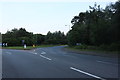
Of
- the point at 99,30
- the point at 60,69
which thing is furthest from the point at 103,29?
the point at 60,69

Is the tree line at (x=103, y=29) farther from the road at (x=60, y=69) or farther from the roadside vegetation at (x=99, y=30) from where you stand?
the road at (x=60, y=69)

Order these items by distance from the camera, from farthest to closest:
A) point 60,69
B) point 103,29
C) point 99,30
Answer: point 99,30, point 103,29, point 60,69

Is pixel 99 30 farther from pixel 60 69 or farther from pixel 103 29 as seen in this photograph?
pixel 60 69

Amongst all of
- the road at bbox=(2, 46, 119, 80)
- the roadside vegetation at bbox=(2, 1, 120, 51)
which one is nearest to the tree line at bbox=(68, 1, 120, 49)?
the roadside vegetation at bbox=(2, 1, 120, 51)

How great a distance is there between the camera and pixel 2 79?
9.14 m

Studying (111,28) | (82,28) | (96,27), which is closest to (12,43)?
(82,28)

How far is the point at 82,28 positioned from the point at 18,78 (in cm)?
4447

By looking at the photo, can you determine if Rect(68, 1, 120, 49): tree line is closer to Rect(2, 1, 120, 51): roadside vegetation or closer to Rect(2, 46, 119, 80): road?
Rect(2, 1, 120, 51): roadside vegetation

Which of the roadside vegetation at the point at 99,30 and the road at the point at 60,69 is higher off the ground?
the roadside vegetation at the point at 99,30

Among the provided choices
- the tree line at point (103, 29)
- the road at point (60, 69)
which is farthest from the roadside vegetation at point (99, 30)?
the road at point (60, 69)

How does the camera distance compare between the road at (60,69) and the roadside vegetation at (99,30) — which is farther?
the roadside vegetation at (99,30)

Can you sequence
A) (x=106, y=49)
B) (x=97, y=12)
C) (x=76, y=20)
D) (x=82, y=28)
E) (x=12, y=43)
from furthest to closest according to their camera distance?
1. (x=12, y=43)
2. (x=76, y=20)
3. (x=82, y=28)
4. (x=97, y=12)
5. (x=106, y=49)

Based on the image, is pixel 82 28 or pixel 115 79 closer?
pixel 115 79

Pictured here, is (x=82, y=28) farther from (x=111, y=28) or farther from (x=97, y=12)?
(x=111, y=28)
